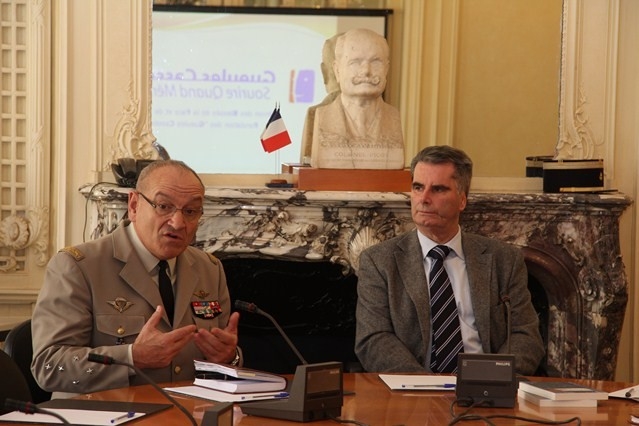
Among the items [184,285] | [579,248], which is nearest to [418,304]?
[184,285]

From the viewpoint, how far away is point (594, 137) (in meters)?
4.67

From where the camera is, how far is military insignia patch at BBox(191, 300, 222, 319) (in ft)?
9.93

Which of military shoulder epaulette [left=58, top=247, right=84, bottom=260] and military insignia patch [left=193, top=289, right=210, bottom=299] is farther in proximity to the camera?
military insignia patch [left=193, top=289, right=210, bottom=299]

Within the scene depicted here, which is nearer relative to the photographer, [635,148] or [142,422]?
[142,422]

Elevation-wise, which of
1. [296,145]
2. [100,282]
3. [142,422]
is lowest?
[142,422]

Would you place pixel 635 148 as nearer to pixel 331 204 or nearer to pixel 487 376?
pixel 331 204

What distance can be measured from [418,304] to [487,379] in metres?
0.90

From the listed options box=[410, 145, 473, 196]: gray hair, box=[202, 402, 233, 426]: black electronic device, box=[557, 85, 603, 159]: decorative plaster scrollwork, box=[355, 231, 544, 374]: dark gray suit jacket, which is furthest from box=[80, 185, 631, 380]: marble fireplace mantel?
box=[202, 402, 233, 426]: black electronic device

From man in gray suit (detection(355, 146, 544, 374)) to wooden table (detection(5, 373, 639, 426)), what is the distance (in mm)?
652

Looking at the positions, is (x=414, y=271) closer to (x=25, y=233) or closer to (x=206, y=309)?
(x=206, y=309)

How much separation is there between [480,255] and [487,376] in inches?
42.2

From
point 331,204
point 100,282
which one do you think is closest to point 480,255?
point 331,204

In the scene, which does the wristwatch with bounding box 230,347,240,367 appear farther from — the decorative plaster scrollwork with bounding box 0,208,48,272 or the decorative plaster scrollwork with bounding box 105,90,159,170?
the decorative plaster scrollwork with bounding box 0,208,48,272

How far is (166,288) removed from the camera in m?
2.99
